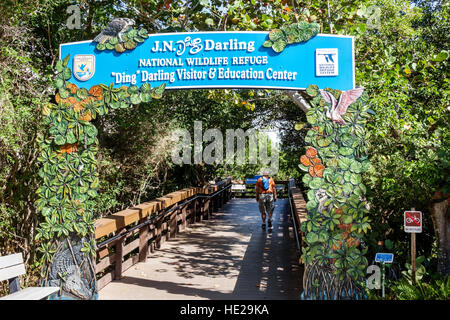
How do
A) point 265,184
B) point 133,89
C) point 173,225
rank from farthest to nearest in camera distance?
point 265,184
point 173,225
point 133,89

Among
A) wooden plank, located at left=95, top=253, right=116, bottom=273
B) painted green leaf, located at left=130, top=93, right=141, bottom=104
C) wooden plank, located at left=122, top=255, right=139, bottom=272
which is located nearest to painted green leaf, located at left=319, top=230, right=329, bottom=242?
painted green leaf, located at left=130, top=93, right=141, bottom=104

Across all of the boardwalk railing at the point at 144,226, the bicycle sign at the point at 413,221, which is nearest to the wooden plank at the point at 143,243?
the boardwalk railing at the point at 144,226

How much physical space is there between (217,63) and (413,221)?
2864 mm

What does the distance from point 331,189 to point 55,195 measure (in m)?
3.34

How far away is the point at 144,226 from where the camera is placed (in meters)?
6.91

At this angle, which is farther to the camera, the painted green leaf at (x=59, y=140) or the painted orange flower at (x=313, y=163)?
the painted green leaf at (x=59, y=140)

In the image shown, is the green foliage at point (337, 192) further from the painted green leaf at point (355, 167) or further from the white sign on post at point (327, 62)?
the white sign on post at point (327, 62)

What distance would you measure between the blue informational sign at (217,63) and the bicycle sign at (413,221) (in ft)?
5.08

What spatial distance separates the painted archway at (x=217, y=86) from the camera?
459 cm

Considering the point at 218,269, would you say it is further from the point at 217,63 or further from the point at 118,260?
the point at 217,63

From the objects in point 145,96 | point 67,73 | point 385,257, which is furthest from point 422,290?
point 67,73

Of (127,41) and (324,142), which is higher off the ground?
(127,41)

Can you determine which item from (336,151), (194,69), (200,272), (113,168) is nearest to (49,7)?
(113,168)

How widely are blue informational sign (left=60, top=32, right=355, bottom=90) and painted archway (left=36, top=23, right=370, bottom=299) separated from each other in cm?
1
